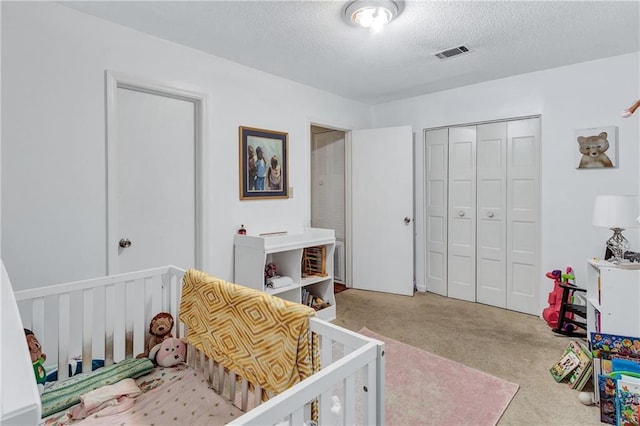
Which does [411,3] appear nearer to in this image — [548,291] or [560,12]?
[560,12]

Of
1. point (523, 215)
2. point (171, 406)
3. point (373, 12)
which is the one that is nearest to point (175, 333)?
point (171, 406)

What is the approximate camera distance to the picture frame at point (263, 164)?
2.92 metres

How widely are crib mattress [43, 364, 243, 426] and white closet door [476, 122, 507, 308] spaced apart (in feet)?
9.91

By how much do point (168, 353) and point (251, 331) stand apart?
693mm

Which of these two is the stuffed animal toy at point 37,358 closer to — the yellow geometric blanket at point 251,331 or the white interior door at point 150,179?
the yellow geometric blanket at point 251,331

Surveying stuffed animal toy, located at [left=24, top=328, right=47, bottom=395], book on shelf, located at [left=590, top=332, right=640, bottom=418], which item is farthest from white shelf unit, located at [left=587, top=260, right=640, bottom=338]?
stuffed animal toy, located at [left=24, top=328, right=47, bottom=395]

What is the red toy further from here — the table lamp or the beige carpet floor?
the table lamp

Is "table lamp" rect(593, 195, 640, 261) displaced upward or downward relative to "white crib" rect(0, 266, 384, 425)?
upward

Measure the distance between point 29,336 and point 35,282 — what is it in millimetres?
585

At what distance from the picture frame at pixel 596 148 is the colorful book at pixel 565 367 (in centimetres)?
164

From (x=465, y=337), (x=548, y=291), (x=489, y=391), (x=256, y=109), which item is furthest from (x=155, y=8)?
(x=548, y=291)

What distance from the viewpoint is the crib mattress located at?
1.28m

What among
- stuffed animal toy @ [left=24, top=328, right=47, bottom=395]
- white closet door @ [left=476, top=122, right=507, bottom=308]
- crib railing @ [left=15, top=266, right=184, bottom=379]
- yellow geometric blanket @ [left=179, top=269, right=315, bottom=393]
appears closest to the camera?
yellow geometric blanket @ [left=179, top=269, right=315, bottom=393]

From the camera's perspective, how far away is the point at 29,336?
1.45 meters
